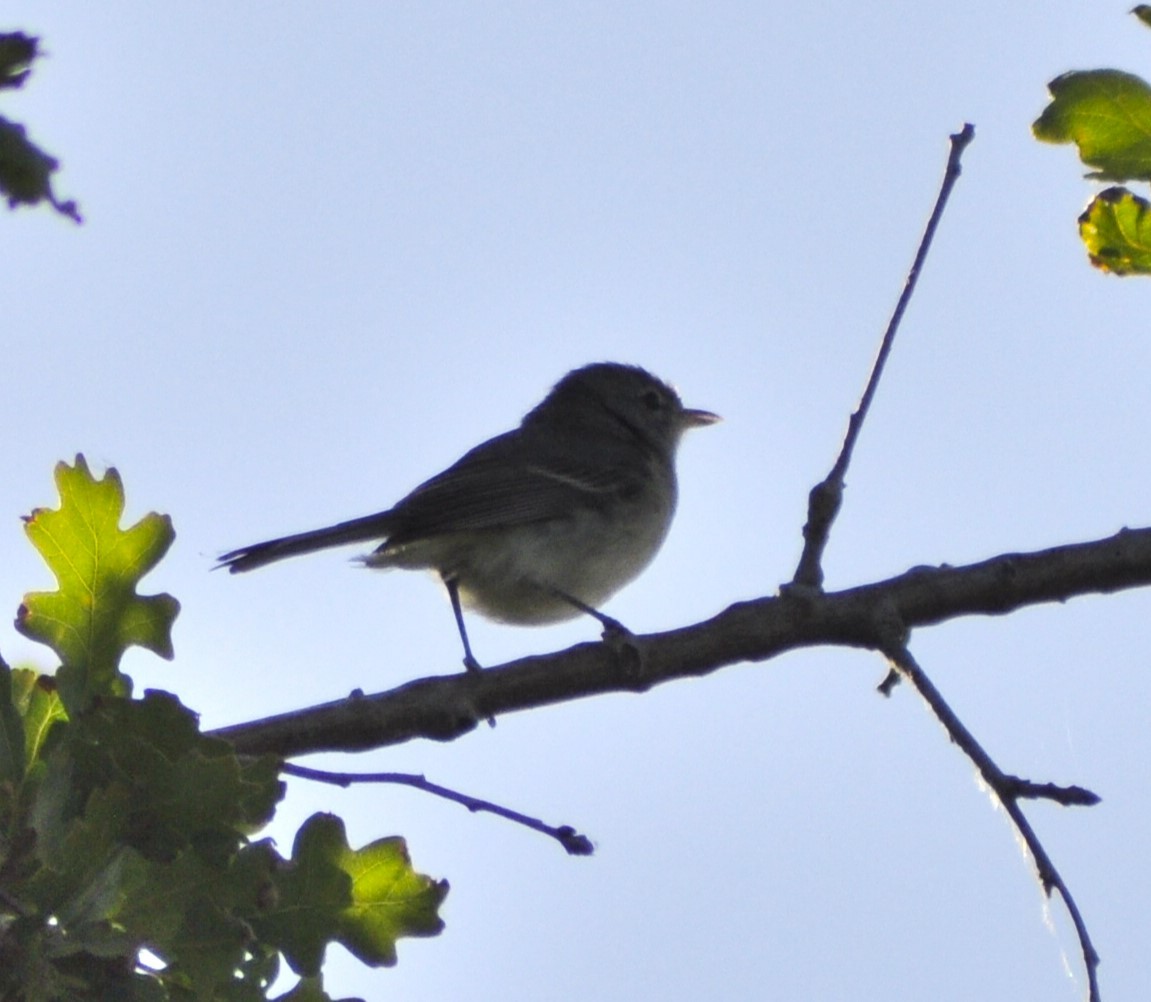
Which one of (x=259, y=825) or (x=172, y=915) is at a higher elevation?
(x=259, y=825)

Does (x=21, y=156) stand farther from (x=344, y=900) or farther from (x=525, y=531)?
(x=525, y=531)

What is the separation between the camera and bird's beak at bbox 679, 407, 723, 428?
809cm

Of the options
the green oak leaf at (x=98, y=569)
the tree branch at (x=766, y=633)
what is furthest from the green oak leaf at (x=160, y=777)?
the tree branch at (x=766, y=633)

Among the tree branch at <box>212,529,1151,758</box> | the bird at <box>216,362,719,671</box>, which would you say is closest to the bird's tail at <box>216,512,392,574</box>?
the bird at <box>216,362,719,671</box>

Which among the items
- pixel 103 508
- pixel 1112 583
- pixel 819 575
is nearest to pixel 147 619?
pixel 103 508

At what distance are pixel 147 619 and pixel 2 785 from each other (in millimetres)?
439

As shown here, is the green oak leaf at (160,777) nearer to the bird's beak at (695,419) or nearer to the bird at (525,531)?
the bird at (525,531)

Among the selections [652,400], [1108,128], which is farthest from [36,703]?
[652,400]

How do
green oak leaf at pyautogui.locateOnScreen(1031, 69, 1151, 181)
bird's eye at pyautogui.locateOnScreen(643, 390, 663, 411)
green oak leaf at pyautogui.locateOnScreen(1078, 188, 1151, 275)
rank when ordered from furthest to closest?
bird's eye at pyautogui.locateOnScreen(643, 390, 663, 411) → green oak leaf at pyautogui.locateOnScreen(1078, 188, 1151, 275) → green oak leaf at pyautogui.locateOnScreen(1031, 69, 1151, 181)

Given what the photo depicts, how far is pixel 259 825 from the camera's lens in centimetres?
206

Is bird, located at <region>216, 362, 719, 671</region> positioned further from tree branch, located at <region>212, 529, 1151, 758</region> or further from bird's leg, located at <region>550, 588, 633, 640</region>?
tree branch, located at <region>212, 529, 1151, 758</region>

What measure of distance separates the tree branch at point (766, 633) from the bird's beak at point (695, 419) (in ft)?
17.7

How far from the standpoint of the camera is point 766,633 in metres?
2.69

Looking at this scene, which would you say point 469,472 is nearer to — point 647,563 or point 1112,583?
point 647,563
